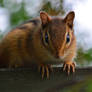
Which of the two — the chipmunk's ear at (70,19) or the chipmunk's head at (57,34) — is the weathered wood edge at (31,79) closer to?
the chipmunk's head at (57,34)

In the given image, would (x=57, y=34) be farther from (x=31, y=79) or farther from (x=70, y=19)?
(x=31, y=79)

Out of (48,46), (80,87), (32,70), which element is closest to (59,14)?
(48,46)

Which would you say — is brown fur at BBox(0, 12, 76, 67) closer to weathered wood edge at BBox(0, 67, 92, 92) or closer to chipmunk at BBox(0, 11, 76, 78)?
chipmunk at BBox(0, 11, 76, 78)

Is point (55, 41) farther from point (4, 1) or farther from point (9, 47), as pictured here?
point (4, 1)

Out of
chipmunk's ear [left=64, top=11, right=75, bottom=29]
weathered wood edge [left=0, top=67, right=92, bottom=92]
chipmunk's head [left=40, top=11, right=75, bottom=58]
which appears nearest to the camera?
weathered wood edge [left=0, top=67, right=92, bottom=92]

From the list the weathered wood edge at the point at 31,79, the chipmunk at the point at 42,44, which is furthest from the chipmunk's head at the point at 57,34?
the weathered wood edge at the point at 31,79

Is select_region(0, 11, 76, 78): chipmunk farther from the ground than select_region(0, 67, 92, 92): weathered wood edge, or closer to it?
farther from the ground

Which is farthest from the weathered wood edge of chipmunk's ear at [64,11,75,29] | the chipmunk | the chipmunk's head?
chipmunk's ear at [64,11,75,29]
